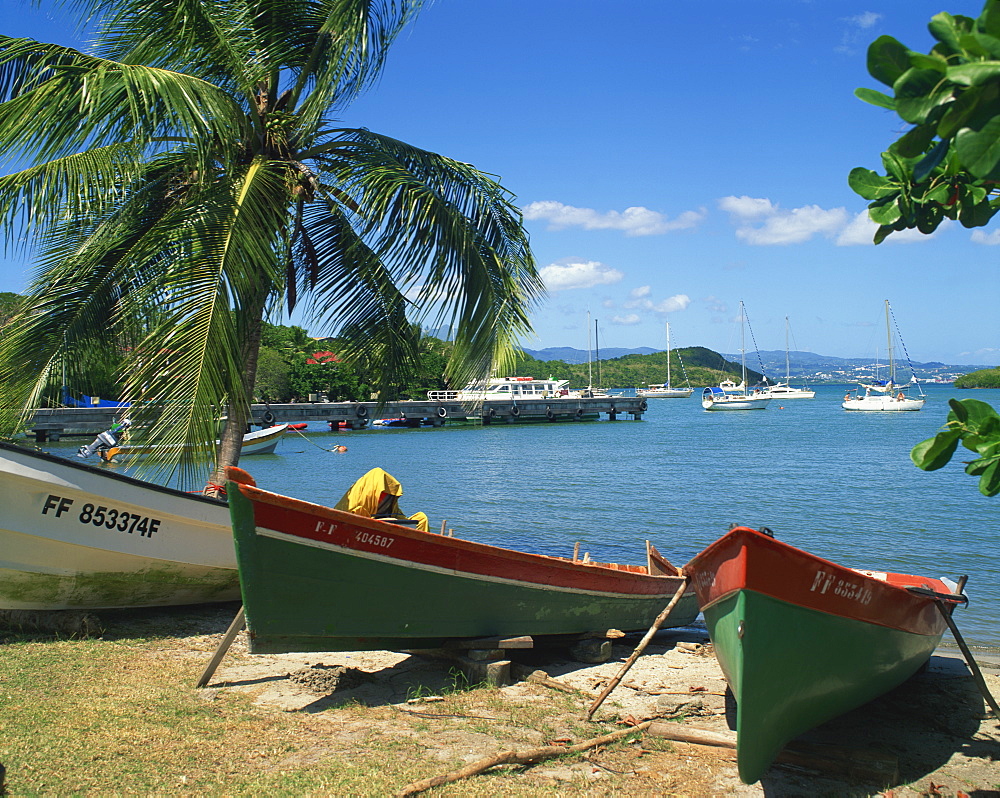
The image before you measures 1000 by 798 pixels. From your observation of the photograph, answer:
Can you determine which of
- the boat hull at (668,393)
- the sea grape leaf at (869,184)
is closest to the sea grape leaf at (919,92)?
the sea grape leaf at (869,184)

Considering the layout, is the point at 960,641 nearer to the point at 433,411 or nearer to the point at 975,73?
the point at 975,73

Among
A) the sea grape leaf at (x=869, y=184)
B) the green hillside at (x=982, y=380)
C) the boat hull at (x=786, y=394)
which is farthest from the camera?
the green hillside at (x=982, y=380)

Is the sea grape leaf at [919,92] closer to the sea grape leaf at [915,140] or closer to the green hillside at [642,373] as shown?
the sea grape leaf at [915,140]

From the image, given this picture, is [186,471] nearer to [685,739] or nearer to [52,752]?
[52,752]

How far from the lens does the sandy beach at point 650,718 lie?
522 centimetres

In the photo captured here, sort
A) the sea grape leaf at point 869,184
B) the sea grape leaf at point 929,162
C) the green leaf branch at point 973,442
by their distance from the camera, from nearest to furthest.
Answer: the sea grape leaf at point 929,162
the green leaf branch at point 973,442
the sea grape leaf at point 869,184

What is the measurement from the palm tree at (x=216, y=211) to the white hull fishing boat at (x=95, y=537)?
30.7 inches

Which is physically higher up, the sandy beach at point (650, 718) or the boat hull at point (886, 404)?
the boat hull at point (886, 404)

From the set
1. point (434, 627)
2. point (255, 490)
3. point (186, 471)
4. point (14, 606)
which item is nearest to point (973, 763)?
point (434, 627)

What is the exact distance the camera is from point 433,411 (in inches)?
2329

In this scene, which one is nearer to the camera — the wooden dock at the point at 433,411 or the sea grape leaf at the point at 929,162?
the sea grape leaf at the point at 929,162

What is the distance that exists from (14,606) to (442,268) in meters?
4.95

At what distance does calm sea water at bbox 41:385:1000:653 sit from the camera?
15.6m

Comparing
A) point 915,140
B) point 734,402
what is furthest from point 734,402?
point 915,140
